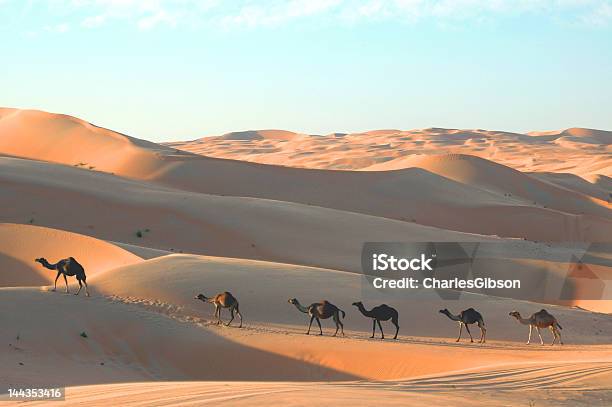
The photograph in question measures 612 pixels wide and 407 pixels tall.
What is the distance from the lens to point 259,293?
19.1 meters

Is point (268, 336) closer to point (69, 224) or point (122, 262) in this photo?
point (122, 262)

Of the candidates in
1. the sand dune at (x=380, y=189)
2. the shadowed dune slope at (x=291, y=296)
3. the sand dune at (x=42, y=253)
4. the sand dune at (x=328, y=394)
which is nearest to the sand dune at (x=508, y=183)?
the sand dune at (x=380, y=189)

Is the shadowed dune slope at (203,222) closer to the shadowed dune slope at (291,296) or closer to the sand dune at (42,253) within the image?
the sand dune at (42,253)

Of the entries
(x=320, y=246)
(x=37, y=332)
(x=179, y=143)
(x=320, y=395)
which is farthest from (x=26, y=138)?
(x=179, y=143)

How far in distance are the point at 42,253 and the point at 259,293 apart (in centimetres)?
841

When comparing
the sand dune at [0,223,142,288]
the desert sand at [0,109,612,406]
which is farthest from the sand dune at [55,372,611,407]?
the sand dune at [0,223,142,288]

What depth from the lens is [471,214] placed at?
148ft

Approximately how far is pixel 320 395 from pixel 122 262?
47.1 feet

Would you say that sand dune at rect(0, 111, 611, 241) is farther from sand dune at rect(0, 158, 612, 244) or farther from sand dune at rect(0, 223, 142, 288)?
sand dune at rect(0, 223, 142, 288)

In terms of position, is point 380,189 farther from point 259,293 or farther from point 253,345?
point 253,345

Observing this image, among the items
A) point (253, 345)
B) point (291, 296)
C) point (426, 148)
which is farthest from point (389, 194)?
point (426, 148)

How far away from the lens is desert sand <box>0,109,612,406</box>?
447 inches

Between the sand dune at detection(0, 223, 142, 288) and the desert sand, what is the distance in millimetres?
65

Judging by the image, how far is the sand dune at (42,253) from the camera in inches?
908
